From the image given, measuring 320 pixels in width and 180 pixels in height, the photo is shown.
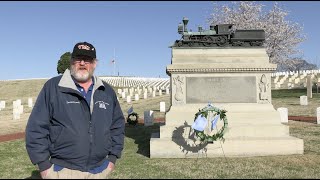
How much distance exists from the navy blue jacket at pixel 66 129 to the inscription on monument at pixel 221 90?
644 centimetres

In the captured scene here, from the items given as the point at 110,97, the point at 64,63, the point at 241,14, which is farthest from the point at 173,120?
the point at 64,63

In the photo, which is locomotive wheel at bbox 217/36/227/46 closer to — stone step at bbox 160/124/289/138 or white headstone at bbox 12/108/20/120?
stone step at bbox 160/124/289/138

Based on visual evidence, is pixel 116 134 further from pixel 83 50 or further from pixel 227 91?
pixel 227 91

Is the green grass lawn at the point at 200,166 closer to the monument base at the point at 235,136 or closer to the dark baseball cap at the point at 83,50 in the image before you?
the monument base at the point at 235,136

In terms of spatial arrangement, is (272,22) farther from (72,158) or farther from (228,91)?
(72,158)

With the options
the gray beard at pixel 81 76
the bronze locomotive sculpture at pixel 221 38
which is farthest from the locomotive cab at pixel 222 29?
the gray beard at pixel 81 76

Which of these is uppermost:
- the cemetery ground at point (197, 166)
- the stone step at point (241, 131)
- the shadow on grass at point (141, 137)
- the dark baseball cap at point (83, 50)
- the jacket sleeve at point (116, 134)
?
the dark baseball cap at point (83, 50)

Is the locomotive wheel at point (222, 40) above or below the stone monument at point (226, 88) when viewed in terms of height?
above

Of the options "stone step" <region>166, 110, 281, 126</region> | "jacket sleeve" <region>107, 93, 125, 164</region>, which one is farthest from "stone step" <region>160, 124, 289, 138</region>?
"jacket sleeve" <region>107, 93, 125, 164</region>

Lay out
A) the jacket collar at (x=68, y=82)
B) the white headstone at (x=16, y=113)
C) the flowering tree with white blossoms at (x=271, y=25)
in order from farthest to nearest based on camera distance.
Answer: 1. the flowering tree with white blossoms at (x=271, y=25)
2. the white headstone at (x=16, y=113)
3. the jacket collar at (x=68, y=82)

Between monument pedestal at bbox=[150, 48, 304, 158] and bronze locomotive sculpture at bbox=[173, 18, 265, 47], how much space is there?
7.8 inches

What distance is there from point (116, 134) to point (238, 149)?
571cm

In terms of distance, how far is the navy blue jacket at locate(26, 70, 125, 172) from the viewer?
388cm

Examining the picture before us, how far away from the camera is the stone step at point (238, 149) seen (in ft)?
30.9
